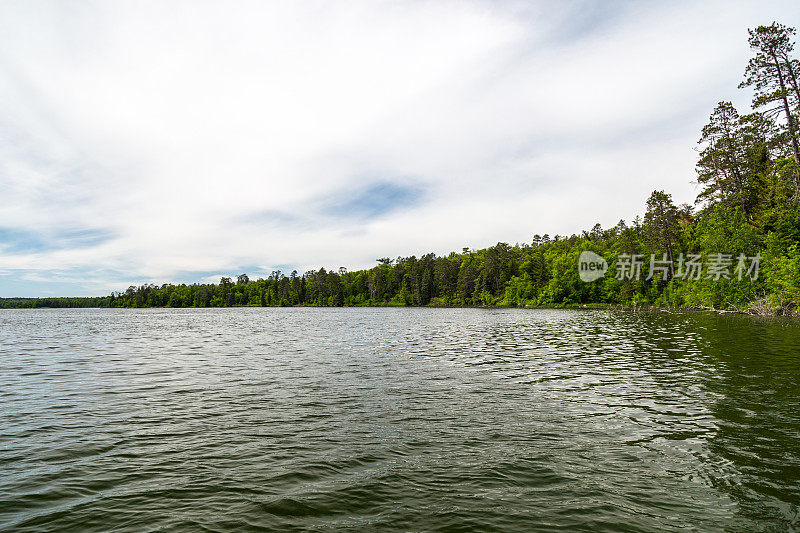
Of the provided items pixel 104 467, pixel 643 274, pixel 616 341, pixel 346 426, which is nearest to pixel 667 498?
pixel 346 426

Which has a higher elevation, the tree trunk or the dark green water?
the tree trunk

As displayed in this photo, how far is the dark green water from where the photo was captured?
7.63 m

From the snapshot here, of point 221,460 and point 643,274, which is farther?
point 643,274

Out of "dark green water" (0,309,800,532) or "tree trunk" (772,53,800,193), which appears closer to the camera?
"dark green water" (0,309,800,532)

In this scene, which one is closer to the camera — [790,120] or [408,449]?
[408,449]

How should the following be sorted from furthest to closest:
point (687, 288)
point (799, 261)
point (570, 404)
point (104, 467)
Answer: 1. point (687, 288)
2. point (799, 261)
3. point (570, 404)
4. point (104, 467)

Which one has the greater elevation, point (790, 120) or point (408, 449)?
point (790, 120)

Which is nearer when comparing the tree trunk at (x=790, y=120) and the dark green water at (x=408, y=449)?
the dark green water at (x=408, y=449)

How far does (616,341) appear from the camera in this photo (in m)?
36.2

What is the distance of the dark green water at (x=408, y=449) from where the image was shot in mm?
7629

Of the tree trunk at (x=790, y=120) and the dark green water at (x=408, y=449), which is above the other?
the tree trunk at (x=790, y=120)

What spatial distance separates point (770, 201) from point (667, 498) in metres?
81.5

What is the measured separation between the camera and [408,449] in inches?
429

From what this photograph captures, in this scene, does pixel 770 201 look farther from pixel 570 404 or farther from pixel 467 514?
pixel 467 514
